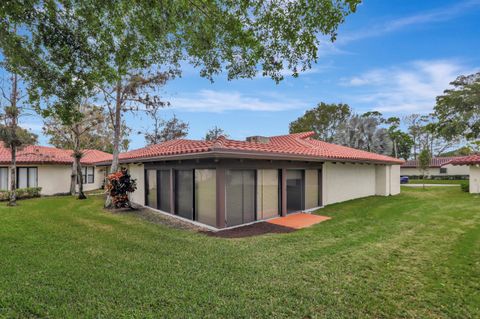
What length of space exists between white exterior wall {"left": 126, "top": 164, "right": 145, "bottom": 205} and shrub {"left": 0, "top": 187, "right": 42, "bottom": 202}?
878 cm

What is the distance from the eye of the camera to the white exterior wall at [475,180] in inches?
769

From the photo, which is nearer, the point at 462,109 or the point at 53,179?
the point at 53,179

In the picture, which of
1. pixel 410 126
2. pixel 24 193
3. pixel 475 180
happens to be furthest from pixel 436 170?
pixel 24 193

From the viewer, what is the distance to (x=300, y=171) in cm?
1242

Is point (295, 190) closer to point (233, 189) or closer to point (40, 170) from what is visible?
point (233, 189)

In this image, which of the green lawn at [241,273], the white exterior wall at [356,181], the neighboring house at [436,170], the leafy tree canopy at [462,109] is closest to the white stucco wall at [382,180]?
the white exterior wall at [356,181]

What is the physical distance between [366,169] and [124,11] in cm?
1692

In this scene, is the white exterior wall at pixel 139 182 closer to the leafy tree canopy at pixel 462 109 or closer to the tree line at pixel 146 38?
the tree line at pixel 146 38

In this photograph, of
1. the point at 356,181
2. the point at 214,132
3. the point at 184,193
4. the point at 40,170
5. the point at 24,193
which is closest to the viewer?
the point at 184,193

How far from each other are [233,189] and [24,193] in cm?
1789

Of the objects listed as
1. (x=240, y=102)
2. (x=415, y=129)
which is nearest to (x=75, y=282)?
(x=240, y=102)

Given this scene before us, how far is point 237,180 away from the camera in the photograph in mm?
9609

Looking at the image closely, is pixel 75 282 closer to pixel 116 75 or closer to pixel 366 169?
pixel 116 75

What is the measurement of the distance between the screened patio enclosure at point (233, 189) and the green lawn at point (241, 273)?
1.71 metres
